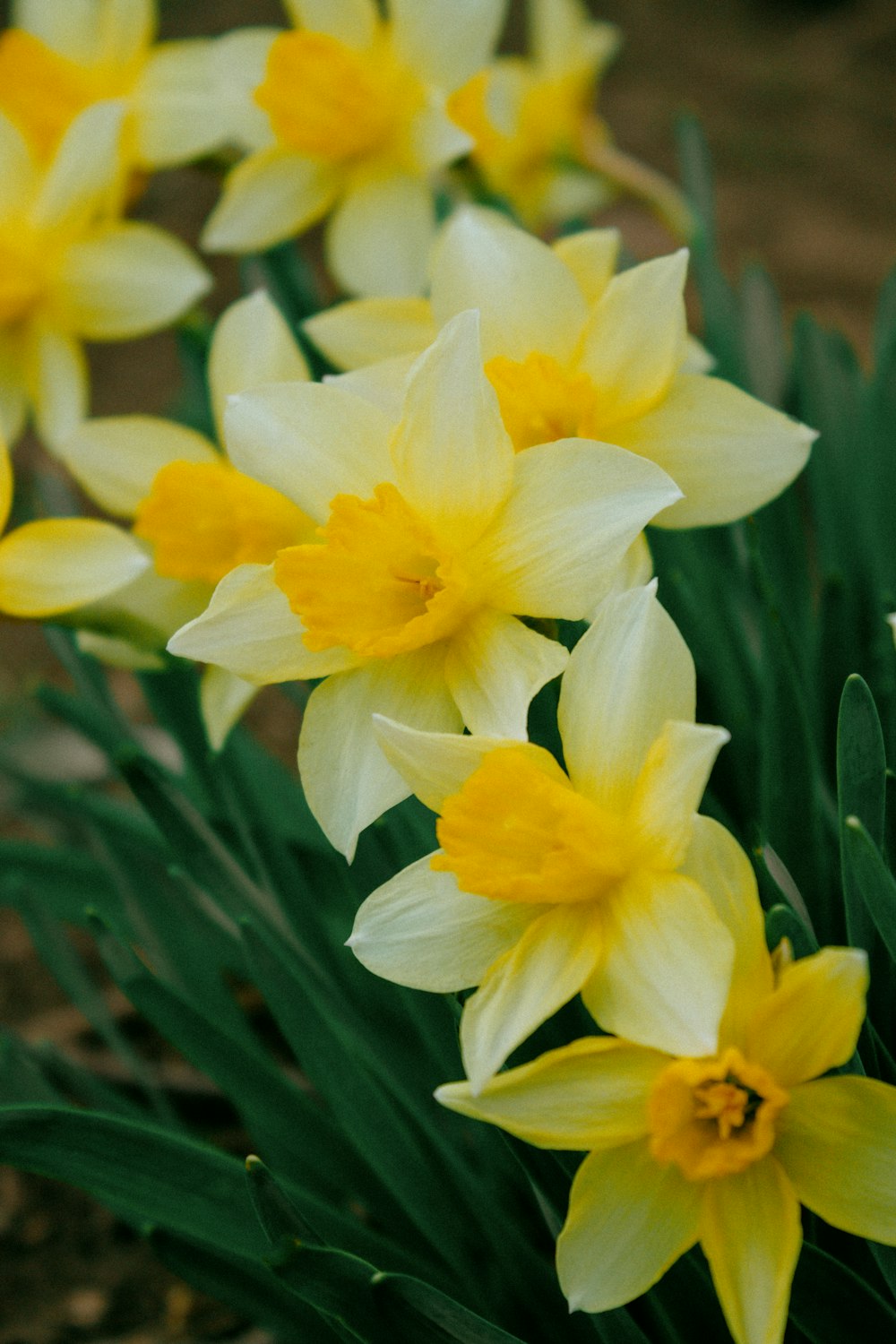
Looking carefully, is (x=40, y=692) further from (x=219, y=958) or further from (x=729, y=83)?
(x=729, y=83)

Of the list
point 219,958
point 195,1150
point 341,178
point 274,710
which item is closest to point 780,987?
point 195,1150

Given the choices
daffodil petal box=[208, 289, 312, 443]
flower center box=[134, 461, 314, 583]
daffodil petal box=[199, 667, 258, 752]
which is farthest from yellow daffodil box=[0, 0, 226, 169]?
daffodil petal box=[199, 667, 258, 752]

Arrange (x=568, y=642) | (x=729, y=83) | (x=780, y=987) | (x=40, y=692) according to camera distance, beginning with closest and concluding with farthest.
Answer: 1. (x=780, y=987)
2. (x=568, y=642)
3. (x=40, y=692)
4. (x=729, y=83)

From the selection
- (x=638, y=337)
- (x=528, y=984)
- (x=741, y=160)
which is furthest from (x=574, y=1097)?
(x=741, y=160)

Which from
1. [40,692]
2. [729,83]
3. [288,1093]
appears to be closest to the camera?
[288,1093]

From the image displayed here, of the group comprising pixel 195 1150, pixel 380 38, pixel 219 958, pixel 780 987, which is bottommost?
pixel 219 958

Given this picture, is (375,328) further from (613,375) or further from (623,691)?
(623,691)

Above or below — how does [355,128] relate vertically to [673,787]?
above

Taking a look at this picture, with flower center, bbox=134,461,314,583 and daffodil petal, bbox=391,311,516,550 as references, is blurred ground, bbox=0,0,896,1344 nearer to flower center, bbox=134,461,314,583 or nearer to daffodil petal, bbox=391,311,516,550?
flower center, bbox=134,461,314,583
